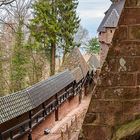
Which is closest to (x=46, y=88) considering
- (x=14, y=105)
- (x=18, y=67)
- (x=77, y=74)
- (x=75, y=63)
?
(x=14, y=105)

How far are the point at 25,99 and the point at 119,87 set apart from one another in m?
10.3

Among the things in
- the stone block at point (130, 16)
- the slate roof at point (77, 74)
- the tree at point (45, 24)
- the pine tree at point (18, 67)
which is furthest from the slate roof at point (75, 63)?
the stone block at point (130, 16)

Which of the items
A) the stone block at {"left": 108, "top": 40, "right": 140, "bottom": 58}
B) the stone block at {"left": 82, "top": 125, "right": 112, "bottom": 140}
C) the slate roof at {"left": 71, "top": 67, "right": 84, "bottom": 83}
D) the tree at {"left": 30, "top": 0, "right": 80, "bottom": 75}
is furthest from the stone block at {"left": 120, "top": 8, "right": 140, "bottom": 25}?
the tree at {"left": 30, "top": 0, "right": 80, "bottom": 75}

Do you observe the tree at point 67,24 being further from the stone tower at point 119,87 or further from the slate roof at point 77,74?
the stone tower at point 119,87

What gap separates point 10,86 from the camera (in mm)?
27094

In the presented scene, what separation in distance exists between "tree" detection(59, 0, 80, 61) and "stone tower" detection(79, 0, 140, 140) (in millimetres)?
28839

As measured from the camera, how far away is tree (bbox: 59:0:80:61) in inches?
1265

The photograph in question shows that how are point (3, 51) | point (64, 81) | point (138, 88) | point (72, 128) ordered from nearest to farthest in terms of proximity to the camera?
point (138, 88) → point (72, 128) → point (64, 81) → point (3, 51)

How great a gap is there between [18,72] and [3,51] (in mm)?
3208

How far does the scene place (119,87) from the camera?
10.5 ft

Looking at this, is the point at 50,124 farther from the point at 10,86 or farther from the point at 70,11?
the point at 70,11

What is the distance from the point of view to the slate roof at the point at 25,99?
11742 mm

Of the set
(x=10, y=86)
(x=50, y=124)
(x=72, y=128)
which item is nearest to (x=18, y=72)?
(x=10, y=86)

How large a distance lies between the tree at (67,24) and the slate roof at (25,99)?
15008 mm
